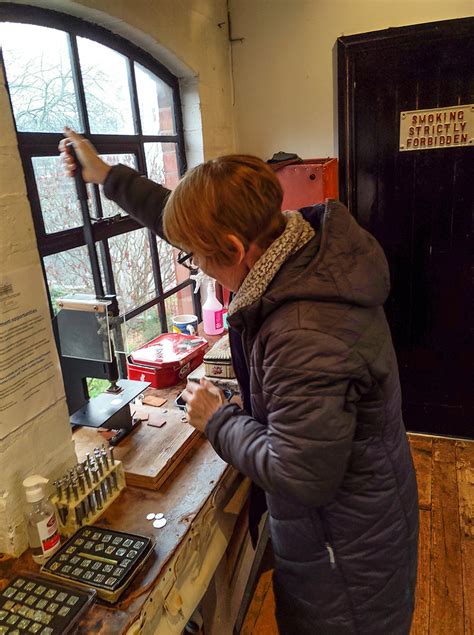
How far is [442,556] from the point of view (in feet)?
6.46

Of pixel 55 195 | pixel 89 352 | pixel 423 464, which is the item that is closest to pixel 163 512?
pixel 89 352

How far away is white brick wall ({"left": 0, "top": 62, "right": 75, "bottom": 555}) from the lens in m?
1.01

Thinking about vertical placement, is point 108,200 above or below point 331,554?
above

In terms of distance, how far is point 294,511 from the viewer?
1.06 metres

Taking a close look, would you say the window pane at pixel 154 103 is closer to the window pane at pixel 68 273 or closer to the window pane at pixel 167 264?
the window pane at pixel 167 264

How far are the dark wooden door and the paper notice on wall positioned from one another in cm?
181

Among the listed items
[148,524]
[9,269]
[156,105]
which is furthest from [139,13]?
[148,524]

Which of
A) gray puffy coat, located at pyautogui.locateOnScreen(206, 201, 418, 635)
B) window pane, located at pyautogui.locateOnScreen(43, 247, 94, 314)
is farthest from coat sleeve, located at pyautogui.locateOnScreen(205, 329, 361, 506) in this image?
window pane, located at pyautogui.locateOnScreen(43, 247, 94, 314)

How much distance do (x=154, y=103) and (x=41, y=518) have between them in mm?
1647

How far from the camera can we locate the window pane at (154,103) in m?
1.95

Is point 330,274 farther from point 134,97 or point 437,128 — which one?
point 437,128

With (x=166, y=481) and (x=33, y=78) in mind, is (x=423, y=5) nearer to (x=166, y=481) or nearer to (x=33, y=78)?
(x=33, y=78)

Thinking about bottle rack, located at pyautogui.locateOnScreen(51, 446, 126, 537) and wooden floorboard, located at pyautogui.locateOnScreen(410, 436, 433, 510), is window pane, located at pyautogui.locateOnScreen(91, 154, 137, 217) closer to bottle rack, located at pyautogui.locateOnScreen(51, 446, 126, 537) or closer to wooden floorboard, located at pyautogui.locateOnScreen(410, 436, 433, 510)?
bottle rack, located at pyautogui.locateOnScreen(51, 446, 126, 537)

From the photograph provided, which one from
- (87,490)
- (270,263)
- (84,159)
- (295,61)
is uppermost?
(295,61)
